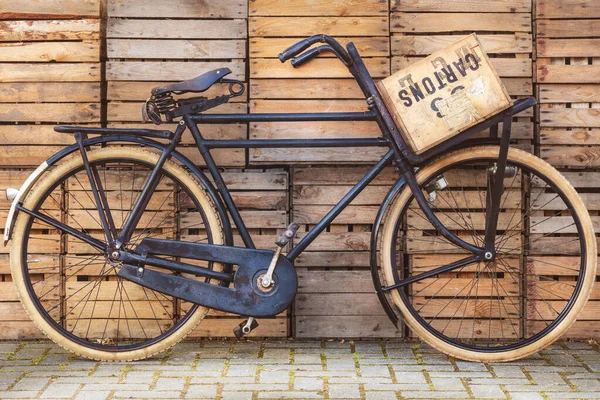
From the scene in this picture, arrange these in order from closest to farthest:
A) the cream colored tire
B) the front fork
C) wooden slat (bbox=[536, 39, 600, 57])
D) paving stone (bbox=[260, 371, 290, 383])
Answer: paving stone (bbox=[260, 371, 290, 383])
the front fork
the cream colored tire
wooden slat (bbox=[536, 39, 600, 57])

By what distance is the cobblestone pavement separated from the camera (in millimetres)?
3938

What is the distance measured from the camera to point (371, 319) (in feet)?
16.1

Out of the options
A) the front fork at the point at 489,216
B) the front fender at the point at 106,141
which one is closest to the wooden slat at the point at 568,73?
the front fork at the point at 489,216

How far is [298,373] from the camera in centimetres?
425

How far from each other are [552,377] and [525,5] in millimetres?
2324

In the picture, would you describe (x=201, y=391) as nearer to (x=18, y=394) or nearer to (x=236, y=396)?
(x=236, y=396)

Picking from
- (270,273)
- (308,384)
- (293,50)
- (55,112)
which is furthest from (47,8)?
(308,384)

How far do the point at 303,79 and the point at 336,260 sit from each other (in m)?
1.19

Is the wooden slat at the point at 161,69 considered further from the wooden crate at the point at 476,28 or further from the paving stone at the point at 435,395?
the paving stone at the point at 435,395

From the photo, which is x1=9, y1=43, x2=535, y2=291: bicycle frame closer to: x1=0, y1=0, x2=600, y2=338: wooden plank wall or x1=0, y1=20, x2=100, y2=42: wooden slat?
x1=0, y1=0, x2=600, y2=338: wooden plank wall

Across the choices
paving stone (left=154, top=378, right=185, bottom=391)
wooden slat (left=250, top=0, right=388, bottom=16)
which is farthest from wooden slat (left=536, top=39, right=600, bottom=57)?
paving stone (left=154, top=378, right=185, bottom=391)

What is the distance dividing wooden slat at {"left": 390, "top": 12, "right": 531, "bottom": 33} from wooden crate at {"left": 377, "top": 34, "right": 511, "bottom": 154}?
26.9 inches

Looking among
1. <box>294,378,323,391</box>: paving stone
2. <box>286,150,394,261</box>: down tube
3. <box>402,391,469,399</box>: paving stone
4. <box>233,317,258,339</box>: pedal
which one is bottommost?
<box>402,391,469,399</box>: paving stone

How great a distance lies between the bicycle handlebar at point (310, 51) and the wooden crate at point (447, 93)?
1.08ft
